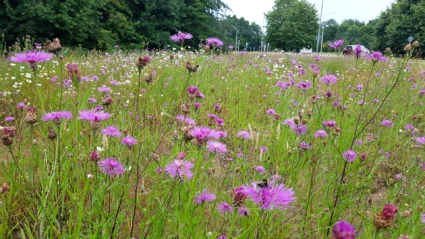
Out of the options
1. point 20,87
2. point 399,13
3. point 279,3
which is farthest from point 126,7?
point 279,3

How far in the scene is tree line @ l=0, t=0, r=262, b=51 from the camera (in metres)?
12.1

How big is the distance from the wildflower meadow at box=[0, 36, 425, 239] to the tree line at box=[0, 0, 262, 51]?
6.88 metres

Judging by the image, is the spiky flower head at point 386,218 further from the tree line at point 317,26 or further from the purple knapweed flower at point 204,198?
the tree line at point 317,26

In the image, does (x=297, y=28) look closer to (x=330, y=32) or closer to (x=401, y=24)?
(x=401, y=24)

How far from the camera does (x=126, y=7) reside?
18094 mm

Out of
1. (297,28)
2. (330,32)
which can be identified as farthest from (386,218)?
(330,32)

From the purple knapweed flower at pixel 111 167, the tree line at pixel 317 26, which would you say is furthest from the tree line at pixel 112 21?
the tree line at pixel 317 26

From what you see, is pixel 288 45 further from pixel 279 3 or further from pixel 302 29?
pixel 279 3

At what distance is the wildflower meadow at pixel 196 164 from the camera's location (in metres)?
1.19

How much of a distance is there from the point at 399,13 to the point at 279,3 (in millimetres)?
17922

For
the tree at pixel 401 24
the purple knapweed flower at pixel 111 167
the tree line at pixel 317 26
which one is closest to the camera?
the purple knapweed flower at pixel 111 167

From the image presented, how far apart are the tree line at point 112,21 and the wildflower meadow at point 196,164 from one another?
6.88 metres

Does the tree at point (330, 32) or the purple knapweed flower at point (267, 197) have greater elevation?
the tree at point (330, 32)

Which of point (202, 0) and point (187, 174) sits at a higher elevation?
point (202, 0)
